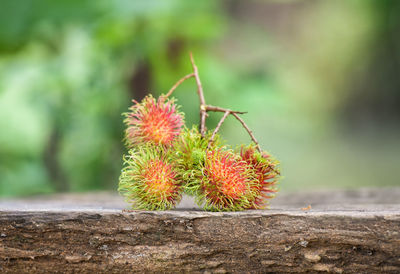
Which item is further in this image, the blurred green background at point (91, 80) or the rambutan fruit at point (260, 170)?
the blurred green background at point (91, 80)

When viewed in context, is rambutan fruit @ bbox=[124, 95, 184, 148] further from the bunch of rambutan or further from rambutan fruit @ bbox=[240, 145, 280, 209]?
rambutan fruit @ bbox=[240, 145, 280, 209]

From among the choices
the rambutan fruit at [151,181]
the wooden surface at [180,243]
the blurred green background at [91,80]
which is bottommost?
the wooden surface at [180,243]

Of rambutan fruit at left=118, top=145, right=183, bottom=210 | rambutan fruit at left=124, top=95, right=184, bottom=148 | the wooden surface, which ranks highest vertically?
rambutan fruit at left=124, top=95, right=184, bottom=148

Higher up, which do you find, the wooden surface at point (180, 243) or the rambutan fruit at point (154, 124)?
the rambutan fruit at point (154, 124)

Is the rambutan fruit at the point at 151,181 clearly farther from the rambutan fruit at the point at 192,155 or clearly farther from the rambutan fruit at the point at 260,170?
the rambutan fruit at the point at 260,170

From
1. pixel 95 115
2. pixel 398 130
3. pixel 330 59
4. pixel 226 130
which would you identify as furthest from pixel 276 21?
pixel 95 115

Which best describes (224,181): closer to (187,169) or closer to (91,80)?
(187,169)

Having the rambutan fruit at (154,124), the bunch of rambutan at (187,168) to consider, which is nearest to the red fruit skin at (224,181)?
the bunch of rambutan at (187,168)

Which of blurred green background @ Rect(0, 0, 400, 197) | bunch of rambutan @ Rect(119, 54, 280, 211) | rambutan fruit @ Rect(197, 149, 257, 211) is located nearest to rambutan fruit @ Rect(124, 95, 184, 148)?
bunch of rambutan @ Rect(119, 54, 280, 211)
